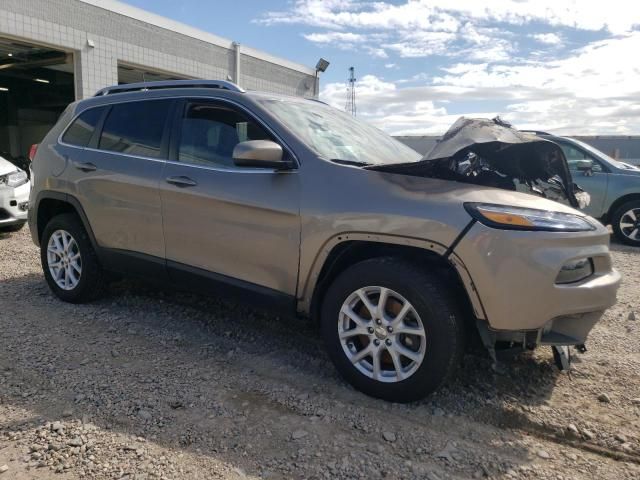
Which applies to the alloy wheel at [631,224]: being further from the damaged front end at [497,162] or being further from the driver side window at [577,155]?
the damaged front end at [497,162]

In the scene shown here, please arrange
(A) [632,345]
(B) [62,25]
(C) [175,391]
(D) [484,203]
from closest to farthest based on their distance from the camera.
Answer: (D) [484,203], (C) [175,391], (A) [632,345], (B) [62,25]

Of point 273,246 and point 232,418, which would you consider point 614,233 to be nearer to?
point 273,246

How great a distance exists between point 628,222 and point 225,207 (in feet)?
24.9

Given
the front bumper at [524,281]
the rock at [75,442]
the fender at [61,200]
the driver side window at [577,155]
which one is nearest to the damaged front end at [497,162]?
the front bumper at [524,281]

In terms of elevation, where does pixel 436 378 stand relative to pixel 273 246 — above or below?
below

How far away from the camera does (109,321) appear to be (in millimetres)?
4242

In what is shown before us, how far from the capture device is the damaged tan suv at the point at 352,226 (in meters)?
2.70

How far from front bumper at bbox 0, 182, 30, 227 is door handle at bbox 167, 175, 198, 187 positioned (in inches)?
191

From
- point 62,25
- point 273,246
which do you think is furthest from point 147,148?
point 62,25

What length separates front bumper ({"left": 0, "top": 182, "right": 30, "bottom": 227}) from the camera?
7359mm

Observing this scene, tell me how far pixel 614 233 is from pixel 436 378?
736 centimetres

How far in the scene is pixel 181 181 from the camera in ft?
12.2

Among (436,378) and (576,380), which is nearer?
(436,378)

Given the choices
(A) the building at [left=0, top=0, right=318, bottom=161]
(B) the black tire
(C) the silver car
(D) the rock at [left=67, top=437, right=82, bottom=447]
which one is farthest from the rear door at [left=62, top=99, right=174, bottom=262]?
(A) the building at [left=0, top=0, right=318, bottom=161]
